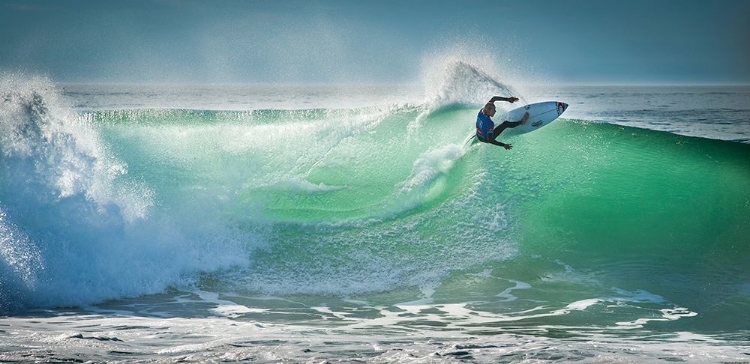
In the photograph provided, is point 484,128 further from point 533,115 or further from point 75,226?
point 75,226

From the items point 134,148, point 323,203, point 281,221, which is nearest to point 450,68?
point 323,203

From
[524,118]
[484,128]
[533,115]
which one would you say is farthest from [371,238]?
[533,115]

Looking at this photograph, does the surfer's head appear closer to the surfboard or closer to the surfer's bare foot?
the surfboard

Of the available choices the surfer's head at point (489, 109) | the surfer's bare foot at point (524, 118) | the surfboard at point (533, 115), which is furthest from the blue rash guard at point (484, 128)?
the surfer's bare foot at point (524, 118)

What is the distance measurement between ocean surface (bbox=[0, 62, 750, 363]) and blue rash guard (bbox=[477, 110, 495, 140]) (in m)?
0.58

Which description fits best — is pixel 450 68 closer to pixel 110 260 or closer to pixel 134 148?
pixel 134 148

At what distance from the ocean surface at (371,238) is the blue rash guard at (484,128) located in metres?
0.58

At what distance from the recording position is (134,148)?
11.9 metres

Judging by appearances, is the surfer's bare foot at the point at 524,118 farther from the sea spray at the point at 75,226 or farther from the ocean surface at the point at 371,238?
the sea spray at the point at 75,226

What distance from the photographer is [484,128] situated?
1010 cm

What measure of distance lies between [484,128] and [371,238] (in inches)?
94.2

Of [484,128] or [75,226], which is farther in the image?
[484,128]

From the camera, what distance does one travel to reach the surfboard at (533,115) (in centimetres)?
1084

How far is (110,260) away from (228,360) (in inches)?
149
